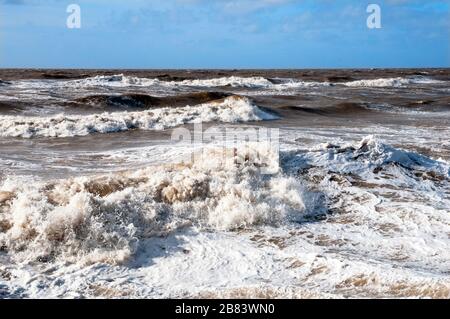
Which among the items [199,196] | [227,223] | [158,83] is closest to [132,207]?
[199,196]

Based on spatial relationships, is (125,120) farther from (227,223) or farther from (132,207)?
(227,223)

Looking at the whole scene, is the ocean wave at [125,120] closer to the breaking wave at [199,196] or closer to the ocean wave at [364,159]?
the breaking wave at [199,196]

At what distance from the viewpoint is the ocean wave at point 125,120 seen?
13.9 meters

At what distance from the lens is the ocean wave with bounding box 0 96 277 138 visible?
547 inches

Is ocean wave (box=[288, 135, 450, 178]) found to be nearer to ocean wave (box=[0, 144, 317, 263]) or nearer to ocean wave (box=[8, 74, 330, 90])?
ocean wave (box=[0, 144, 317, 263])

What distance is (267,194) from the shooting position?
22.7 feet

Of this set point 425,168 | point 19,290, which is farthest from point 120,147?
point 19,290

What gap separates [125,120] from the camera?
50.4ft

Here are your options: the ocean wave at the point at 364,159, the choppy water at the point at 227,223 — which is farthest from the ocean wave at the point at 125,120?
the ocean wave at the point at 364,159

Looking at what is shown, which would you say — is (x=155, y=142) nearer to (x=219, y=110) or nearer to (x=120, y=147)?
(x=120, y=147)

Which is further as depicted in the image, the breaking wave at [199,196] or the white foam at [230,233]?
the breaking wave at [199,196]

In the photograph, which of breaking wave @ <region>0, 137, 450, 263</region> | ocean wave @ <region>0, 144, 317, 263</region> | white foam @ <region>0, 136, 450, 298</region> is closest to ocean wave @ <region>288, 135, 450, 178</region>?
breaking wave @ <region>0, 137, 450, 263</region>

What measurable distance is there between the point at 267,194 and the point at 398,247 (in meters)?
1.88

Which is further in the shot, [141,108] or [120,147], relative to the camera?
[141,108]
